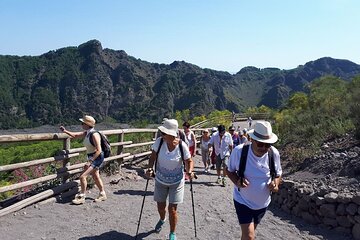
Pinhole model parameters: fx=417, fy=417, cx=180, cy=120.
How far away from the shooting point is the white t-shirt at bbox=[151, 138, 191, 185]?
587 centimetres

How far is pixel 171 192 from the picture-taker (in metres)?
5.93

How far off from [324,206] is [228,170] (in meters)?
4.03

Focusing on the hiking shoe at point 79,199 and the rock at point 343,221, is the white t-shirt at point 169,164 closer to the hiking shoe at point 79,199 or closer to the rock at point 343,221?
the hiking shoe at point 79,199

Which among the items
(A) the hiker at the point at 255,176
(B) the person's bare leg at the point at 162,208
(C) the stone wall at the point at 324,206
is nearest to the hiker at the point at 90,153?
(B) the person's bare leg at the point at 162,208

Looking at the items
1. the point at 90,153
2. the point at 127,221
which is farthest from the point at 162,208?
the point at 90,153

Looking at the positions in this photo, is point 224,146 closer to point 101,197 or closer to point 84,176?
point 101,197

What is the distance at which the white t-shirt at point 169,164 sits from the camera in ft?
19.2

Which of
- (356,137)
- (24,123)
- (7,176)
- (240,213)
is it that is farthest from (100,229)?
(24,123)

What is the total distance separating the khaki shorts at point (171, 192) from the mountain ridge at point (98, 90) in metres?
120

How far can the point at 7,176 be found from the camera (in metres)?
11.5

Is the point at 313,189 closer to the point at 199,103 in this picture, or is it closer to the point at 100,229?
the point at 100,229

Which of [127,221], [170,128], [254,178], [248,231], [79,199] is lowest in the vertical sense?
[127,221]

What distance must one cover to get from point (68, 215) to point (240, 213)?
3.38 metres

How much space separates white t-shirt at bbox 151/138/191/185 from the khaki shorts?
71 mm
